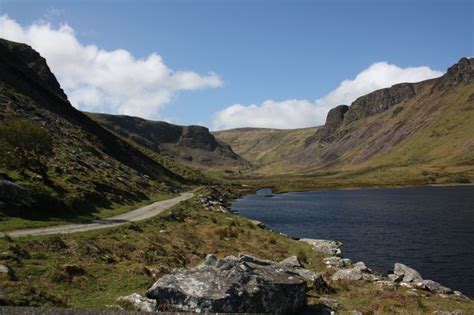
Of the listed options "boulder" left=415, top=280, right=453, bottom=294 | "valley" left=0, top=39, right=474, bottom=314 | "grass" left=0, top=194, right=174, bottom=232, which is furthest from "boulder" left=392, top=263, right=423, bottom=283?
"grass" left=0, top=194, right=174, bottom=232

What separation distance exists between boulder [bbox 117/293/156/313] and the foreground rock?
38 centimetres

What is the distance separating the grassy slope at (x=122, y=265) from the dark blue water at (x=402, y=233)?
12.4 meters

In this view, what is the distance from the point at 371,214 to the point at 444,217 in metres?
16.3

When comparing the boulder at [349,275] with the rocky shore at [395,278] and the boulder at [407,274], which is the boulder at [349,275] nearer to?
the rocky shore at [395,278]

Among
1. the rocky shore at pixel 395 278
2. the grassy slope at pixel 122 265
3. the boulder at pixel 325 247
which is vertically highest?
the grassy slope at pixel 122 265

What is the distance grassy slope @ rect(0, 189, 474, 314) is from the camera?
19.2 m

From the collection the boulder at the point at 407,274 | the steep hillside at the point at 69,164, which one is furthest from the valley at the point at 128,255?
the steep hillside at the point at 69,164

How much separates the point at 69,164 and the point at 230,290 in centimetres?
5622

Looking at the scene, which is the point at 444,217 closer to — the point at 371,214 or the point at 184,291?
the point at 371,214

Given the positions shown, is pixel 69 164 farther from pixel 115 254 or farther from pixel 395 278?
pixel 395 278

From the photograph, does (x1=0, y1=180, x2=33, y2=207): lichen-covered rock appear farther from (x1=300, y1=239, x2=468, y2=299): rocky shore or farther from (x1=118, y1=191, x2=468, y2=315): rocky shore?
(x1=300, y1=239, x2=468, y2=299): rocky shore

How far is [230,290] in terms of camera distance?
17875 mm

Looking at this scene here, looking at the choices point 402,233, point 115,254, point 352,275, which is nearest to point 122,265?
point 115,254

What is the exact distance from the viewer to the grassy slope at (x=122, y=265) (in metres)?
19.2
